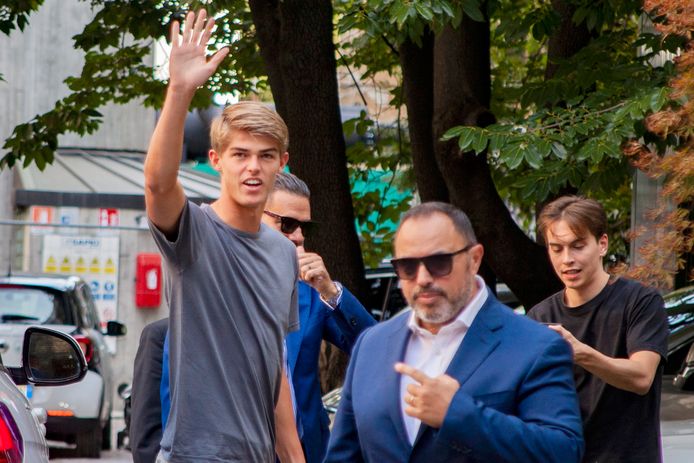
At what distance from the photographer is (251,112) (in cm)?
398

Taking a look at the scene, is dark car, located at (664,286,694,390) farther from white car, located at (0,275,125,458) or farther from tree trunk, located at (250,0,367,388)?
white car, located at (0,275,125,458)

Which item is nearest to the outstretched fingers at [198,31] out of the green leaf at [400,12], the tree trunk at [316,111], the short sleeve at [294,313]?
the short sleeve at [294,313]

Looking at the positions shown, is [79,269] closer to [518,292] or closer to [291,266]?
[518,292]

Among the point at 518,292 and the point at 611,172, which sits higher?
the point at 611,172

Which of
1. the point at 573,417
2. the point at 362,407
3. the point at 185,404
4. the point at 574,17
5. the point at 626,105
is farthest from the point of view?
the point at 574,17

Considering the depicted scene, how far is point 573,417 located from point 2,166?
10.4m

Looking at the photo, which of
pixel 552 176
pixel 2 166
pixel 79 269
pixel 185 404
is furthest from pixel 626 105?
pixel 79 269

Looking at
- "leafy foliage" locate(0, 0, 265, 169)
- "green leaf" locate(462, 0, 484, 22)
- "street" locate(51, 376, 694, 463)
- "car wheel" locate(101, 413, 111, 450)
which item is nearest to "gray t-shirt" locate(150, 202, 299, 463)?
"street" locate(51, 376, 694, 463)

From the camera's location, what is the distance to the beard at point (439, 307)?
3.21 metres

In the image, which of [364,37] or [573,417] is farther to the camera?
[364,37]

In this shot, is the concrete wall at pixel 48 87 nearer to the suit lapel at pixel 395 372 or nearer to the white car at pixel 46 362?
the white car at pixel 46 362

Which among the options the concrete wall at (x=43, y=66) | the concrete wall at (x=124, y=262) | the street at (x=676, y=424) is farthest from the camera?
the concrete wall at (x=43, y=66)

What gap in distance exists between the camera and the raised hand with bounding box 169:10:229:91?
3.52 meters

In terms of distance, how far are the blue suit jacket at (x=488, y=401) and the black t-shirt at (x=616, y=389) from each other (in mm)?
1409
